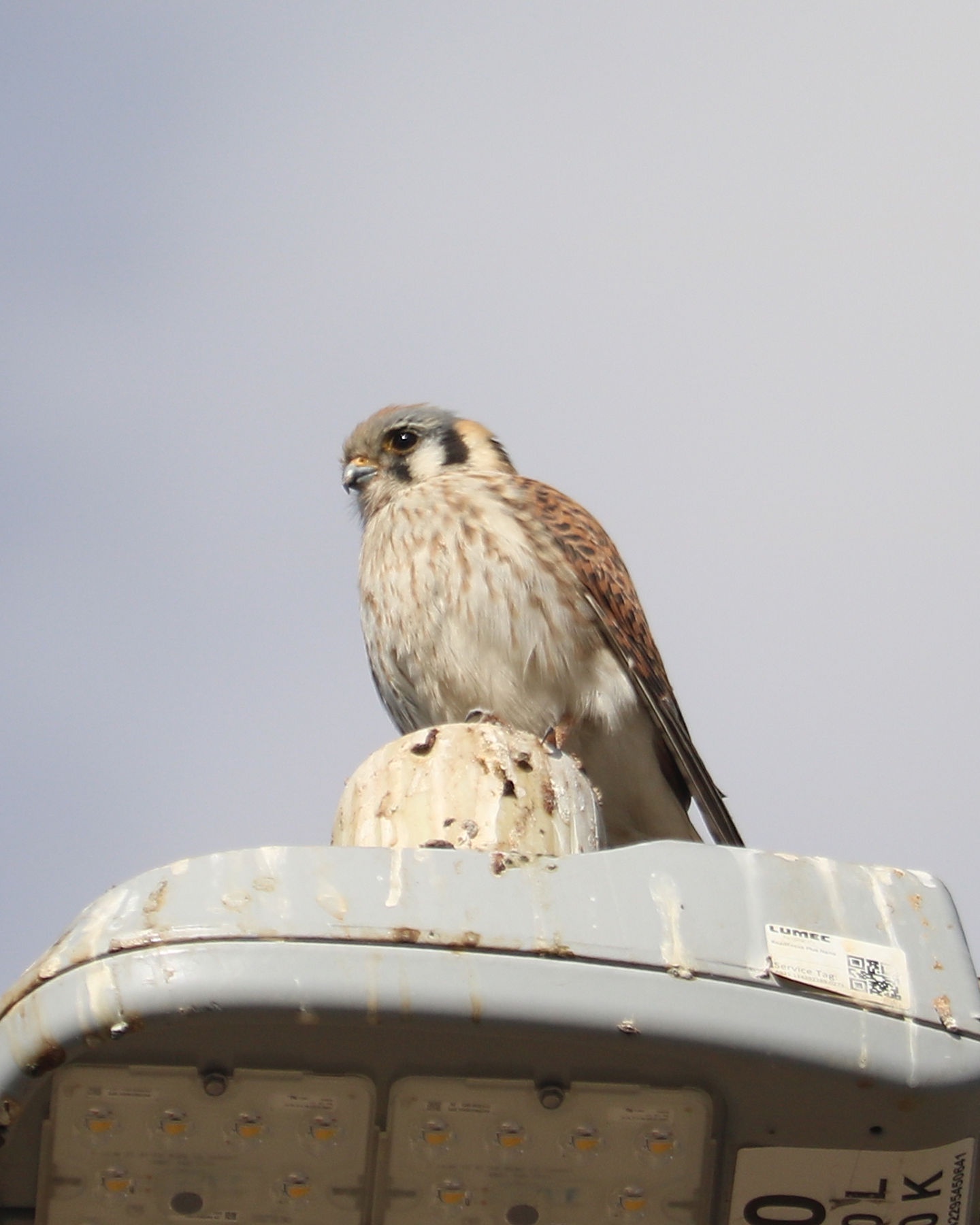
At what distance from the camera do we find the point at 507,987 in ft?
6.10

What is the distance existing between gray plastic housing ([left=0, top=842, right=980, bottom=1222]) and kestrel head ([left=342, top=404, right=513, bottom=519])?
290 cm

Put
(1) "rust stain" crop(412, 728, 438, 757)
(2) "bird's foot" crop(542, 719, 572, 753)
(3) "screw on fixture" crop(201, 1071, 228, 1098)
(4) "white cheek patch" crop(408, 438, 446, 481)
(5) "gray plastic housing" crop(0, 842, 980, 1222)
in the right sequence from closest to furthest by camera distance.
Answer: (5) "gray plastic housing" crop(0, 842, 980, 1222)
(3) "screw on fixture" crop(201, 1071, 228, 1098)
(1) "rust stain" crop(412, 728, 438, 757)
(2) "bird's foot" crop(542, 719, 572, 753)
(4) "white cheek patch" crop(408, 438, 446, 481)

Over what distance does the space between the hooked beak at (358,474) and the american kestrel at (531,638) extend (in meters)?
0.35

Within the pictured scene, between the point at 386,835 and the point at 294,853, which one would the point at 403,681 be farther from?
the point at 294,853

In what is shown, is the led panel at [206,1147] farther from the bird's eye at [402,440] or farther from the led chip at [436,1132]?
the bird's eye at [402,440]

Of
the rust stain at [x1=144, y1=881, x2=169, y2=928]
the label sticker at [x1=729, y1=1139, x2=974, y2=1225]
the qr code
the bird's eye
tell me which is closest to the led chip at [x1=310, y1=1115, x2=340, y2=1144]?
the rust stain at [x1=144, y1=881, x2=169, y2=928]

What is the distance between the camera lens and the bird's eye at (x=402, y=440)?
507 cm

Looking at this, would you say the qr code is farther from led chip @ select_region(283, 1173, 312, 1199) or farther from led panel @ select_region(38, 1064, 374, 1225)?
led chip @ select_region(283, 1173, 312, 1199)

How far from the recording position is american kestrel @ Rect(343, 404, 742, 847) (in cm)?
409

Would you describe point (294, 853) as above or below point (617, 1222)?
above

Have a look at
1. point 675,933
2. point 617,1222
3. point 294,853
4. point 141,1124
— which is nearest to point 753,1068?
point 675,933

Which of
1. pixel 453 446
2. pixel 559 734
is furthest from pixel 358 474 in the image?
pixel 559 734

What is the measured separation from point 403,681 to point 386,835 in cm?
169

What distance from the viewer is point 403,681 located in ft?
14.0
